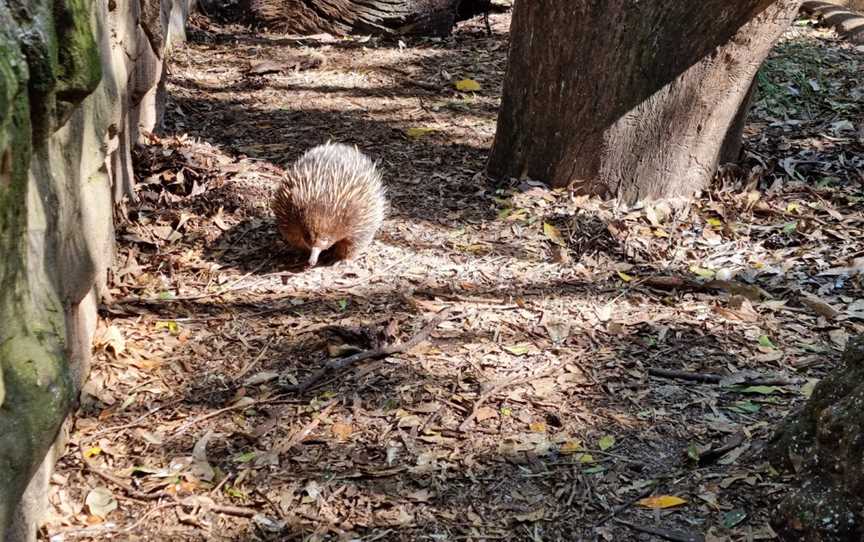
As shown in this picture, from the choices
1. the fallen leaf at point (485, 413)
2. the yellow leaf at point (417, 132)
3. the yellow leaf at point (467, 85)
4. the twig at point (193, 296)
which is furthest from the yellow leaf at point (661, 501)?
the yellow leaf at point (467, 85)

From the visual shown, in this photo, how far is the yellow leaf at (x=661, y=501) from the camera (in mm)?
3080

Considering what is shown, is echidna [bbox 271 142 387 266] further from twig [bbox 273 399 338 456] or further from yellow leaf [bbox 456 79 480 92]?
yellow leaf [bbox 456 79 480 92]

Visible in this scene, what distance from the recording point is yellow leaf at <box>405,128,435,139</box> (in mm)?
6441

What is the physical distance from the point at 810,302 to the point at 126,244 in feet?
11.5

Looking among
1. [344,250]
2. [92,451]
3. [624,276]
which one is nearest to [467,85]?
[344,250]

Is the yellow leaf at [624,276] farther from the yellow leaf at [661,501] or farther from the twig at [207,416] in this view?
the twig at [207,416]

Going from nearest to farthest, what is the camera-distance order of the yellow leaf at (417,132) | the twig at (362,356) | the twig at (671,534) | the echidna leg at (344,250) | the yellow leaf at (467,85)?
the twig at (671,534) < the twig at (362,356) < the echidna leg at (344,250) < the yellow leaf at (417,132) < the yellow leaf at (467,85)

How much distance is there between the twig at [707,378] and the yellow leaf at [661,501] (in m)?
0.81

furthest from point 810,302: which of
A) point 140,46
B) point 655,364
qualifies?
point 140,46

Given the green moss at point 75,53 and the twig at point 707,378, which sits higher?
the green moss at point 75,53

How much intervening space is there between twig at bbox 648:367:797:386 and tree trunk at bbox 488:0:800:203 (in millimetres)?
1726

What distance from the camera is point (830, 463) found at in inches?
94.5

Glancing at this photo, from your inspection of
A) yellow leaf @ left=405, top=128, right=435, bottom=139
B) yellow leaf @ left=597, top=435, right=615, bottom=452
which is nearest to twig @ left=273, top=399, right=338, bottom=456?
yellow leaf @ left=597, top=435, right=615, bottom=452

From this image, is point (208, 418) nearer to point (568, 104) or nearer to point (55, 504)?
point (55, 504)
